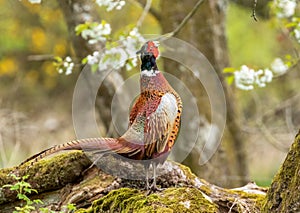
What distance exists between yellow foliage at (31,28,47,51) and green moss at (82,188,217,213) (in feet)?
34.9

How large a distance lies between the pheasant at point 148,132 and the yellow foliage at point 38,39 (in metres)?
10.7

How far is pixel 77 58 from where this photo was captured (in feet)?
23.7

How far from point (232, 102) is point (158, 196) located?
4381mm

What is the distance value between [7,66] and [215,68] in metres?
8.21

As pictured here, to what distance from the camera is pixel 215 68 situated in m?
7.89

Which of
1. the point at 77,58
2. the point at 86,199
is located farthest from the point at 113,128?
the point at 86,199

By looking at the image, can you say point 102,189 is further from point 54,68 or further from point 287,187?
point 54,68

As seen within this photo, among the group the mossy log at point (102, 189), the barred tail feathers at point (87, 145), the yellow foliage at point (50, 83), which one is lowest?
the yellow foliage at point (50, 83)

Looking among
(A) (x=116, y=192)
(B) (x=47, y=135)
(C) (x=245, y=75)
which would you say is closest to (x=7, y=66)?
(B) (x=47, y=135)

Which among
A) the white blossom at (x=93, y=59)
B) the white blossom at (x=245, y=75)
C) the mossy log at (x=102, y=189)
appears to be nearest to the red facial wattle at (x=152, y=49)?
the mossy log at (x=102, y=189)

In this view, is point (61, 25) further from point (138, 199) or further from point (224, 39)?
point (138, 199)

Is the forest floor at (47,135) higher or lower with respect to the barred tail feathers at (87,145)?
lower

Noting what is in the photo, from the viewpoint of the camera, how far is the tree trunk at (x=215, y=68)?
24.9ft

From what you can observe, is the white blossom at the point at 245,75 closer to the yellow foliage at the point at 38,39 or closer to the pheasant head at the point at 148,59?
the pheasant head at the point at 148,59
